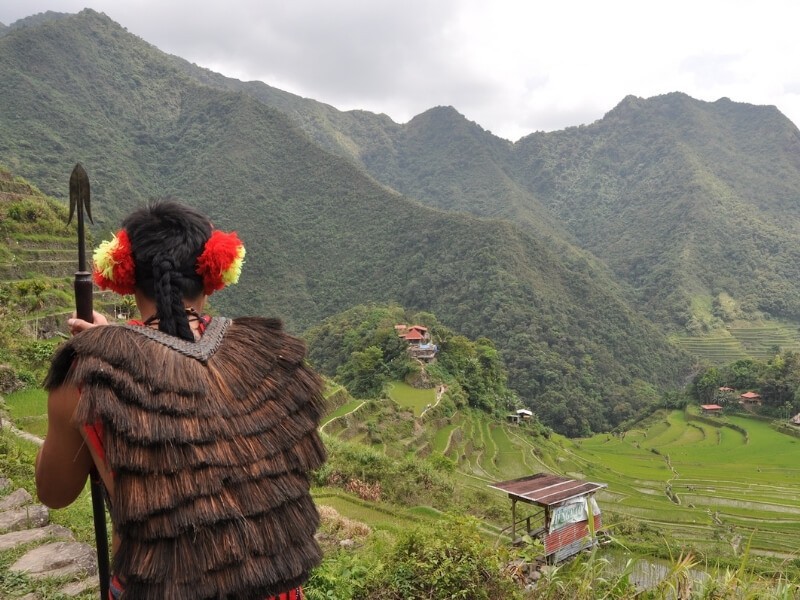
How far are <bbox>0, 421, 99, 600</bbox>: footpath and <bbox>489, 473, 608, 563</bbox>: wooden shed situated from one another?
6.25 meters

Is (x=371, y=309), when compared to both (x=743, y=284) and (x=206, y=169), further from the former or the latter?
(x=743, y=284)

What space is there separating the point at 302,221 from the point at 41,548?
79858mm

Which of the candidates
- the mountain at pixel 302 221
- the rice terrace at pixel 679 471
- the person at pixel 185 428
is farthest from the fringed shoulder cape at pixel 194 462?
the mountain at pixel 302 221

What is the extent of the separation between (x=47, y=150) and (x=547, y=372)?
193 ft

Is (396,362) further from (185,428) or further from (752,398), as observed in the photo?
(752,398)

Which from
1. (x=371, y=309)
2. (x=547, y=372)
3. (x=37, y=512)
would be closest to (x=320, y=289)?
(x=371, y=309)

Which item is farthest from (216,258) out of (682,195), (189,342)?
(682,195)

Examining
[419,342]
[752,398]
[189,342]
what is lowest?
[752,398]

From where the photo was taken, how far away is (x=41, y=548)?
3.41 meters

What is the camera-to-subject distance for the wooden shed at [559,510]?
796 centimetres

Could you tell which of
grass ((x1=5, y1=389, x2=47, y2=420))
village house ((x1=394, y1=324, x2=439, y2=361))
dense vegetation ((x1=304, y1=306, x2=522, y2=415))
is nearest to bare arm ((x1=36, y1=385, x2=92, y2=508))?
grass ((x1=5, y1=389, x2=47, y2=420))

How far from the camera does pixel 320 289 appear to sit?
2675 inches

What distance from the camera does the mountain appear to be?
5416 cm

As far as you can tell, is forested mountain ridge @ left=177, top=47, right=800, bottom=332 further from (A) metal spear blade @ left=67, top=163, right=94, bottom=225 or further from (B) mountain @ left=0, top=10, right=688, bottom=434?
(A) metal spear blade @ left=67, top=163, right=94, bottom=225
